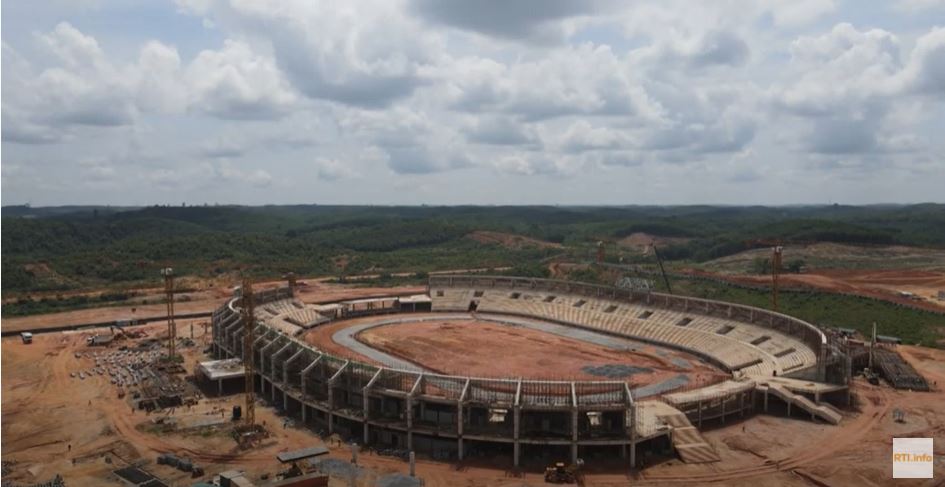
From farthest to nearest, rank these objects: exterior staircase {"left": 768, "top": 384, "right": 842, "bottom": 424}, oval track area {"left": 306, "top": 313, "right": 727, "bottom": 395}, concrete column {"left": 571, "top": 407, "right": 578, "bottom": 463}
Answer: oval track area {"left": 306, "top": 313, "right": 727, "bottom": 395} < exterior staircase {"left": 768, "top": 384, "right": 842, "bottom": 424} < concrete column {"left": 571, "top": 407, "right": 578, "bottom": 463}

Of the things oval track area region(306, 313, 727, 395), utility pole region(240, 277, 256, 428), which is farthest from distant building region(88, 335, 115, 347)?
utility pole region(240, 277, 256, 428)


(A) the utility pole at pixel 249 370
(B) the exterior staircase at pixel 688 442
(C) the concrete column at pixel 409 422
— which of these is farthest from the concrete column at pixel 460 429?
(A) the utility pole at pixel 249 370

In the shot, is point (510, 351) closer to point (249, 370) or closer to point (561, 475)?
point (249, 370)

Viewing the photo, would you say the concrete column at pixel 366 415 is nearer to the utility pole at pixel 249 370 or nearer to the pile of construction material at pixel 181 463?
the utility pole at pixel 249 370

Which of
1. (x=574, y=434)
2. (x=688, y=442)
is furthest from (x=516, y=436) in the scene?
(x=688, y=442)

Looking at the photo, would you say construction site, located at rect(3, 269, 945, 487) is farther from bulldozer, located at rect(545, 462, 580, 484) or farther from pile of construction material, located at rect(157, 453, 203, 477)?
pile of construction material, located at rect(157, 453, 203, 477)

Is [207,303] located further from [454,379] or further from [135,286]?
[454,379]
